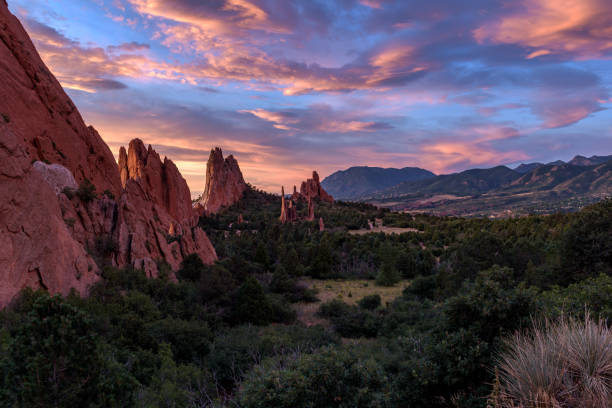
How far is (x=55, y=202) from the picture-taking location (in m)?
18.2

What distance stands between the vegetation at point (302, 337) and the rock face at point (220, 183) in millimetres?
65494

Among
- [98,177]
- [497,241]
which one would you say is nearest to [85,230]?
[98,177]

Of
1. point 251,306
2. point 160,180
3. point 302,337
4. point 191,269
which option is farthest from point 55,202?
point 160,180

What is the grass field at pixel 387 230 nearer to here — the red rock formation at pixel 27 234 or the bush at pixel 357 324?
the bush at pixel 357 324

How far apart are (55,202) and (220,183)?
8885 cm

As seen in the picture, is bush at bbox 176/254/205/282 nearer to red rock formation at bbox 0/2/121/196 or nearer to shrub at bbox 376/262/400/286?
red rock formation at bbox 0/2/121/196

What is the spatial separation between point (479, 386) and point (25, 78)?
3900 cm

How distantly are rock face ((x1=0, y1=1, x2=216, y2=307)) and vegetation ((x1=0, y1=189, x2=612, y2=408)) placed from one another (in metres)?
1.78

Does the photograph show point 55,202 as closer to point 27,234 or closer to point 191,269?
point 27,234

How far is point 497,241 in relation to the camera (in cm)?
3002

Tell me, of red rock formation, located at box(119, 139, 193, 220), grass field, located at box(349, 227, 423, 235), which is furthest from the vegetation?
grass field, located at box(349, 227, 423, 235)

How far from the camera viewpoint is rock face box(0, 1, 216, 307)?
14867 millimetres

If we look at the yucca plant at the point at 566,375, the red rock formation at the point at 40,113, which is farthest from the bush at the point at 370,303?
the red rock formation at the point at 40,113

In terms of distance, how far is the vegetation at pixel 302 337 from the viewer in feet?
23.1
